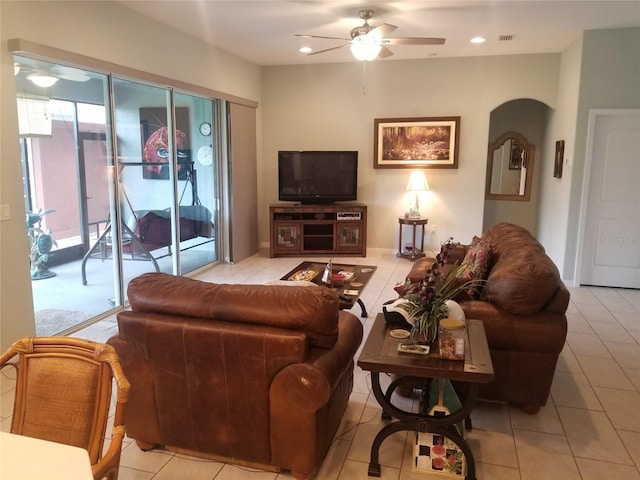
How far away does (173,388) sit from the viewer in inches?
87.7

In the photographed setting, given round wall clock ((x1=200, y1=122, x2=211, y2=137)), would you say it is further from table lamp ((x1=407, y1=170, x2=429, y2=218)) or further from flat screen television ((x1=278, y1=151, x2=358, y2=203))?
table lamp ((x1=407, y1=170, x2=429, y2=218))

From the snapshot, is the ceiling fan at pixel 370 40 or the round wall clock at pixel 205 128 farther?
the round wall clock at pixel 205 128

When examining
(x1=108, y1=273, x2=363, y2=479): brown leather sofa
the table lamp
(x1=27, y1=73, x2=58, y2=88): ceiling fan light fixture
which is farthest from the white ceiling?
(x1=108, y1=273, x2=363, y2=479): brown leather sofa

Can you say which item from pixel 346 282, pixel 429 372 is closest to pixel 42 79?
pixel 346 282

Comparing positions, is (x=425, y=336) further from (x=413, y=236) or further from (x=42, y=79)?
(x=413, y=236)

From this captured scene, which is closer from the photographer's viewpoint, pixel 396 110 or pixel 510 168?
pixel 396 110

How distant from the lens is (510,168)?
768 cm

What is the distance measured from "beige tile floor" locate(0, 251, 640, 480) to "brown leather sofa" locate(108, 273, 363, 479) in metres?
0.13

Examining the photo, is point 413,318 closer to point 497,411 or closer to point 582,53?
point 497,411

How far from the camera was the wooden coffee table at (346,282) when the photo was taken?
3650mm

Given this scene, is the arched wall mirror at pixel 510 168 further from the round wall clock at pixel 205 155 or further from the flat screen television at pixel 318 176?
the round wall clock at pixel 205 155

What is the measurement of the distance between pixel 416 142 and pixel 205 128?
2.93 metres

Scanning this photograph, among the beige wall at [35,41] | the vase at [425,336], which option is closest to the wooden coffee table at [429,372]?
the vase at [425,336]

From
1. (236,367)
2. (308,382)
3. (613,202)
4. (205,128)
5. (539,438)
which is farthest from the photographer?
(205,128)
